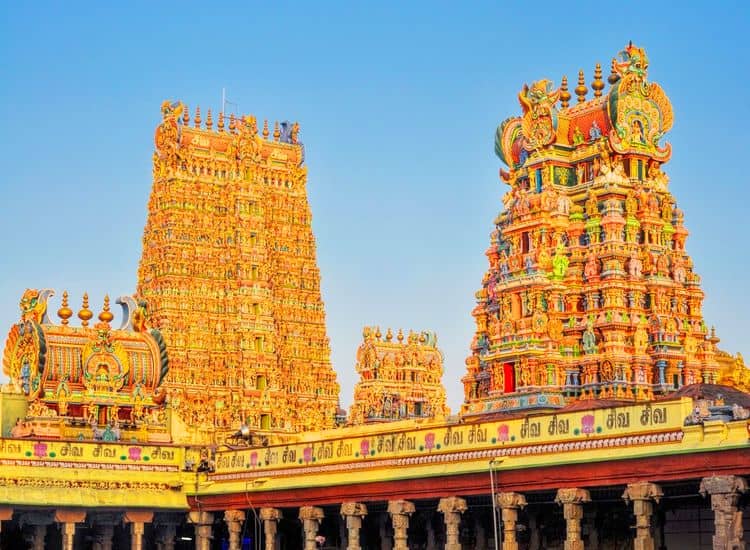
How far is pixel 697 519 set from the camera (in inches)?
1805

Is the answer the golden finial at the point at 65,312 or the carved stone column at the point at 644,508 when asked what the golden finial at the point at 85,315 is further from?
the carved stone column at the point at 644,508

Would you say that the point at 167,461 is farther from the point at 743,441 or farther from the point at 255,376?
the point at 255,376

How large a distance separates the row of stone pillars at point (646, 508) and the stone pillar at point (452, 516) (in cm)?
175

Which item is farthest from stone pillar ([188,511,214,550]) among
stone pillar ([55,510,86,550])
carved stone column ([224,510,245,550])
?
stone pillar ([55,510,86,550])

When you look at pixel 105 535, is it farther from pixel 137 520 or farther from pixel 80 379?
pixel 80 379

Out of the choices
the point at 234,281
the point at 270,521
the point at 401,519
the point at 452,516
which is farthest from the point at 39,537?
the point at 234,281

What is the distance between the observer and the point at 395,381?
106 metres

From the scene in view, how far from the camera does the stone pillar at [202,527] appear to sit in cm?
5753

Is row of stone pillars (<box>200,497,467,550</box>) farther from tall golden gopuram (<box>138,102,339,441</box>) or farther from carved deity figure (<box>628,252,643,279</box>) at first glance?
tall golden gopuram (<box>138,102,339,441</box>)

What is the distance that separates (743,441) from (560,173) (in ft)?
113

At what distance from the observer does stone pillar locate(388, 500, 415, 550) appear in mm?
48375

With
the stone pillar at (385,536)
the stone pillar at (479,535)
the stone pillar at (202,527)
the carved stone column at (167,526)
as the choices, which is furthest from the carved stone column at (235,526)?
the stone pillar at (479,535)

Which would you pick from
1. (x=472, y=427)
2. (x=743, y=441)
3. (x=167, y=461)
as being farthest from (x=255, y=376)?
(x=743, y=441)

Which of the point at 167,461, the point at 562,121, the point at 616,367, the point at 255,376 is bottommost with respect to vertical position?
the point at 167,461
